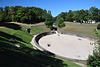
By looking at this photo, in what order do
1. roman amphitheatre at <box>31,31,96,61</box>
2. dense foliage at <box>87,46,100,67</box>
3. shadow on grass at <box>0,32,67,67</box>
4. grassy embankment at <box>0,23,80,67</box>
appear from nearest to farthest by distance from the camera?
shadow on grass at <box>0,32,67,67</box> < grassy embankment at <box>0,23,80,67</box> < dense foliage at <box>87,46,100,67</box> < roman amphitheatre at <box>31,31,96,61</box>

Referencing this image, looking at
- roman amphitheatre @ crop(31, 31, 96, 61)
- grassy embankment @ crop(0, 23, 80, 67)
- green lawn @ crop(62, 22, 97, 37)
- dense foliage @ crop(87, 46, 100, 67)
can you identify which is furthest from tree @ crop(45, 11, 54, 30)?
dense foliage @ crop(87, 46, 100, 67)

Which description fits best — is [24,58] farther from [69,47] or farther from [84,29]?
[84,29]

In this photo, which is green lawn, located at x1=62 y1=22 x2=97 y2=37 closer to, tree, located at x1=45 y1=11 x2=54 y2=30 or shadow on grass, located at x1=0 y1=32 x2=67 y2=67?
tree, located at x1=45 y1=11 x2=54 y2=30

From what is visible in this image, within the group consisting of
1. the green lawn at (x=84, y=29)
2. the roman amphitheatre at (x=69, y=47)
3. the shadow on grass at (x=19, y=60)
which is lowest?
the shadow on grass at (x=19, y=60)

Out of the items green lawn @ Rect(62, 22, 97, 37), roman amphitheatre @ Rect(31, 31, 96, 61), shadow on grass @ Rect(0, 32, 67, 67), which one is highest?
green lawn @ Rect(62, 22, 97, 37)

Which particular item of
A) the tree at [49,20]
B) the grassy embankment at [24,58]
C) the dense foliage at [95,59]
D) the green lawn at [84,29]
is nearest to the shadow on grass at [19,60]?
the grassy embankment at [24,58]

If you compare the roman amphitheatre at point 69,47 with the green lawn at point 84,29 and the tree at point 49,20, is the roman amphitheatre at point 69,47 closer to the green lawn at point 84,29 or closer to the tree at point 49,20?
the green lawn at point 84,29

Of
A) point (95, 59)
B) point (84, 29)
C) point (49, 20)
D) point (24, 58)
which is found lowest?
point (24, 58)

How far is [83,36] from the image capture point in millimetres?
34875

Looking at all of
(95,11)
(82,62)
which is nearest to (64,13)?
(95,11)

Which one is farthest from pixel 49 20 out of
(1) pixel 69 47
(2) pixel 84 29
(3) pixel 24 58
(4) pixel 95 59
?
(3) pixel 24 58

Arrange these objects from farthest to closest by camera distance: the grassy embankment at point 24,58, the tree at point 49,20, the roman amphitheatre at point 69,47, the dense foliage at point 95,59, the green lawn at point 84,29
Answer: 1. the tree at point 49,20
2. the green lawn at point 84,29
3. the roman amphitheatre at point 69,47
4. the dense foliage at point 95,59
5. the grassy embankment at point 24,58

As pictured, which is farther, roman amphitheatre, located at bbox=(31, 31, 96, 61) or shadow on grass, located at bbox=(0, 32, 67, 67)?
roman amphitheatre, located at bbox=(31, 31, 96, 61)

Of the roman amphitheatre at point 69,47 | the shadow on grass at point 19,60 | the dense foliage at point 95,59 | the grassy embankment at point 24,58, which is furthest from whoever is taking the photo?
the roman amphitheatre at point 69,47
